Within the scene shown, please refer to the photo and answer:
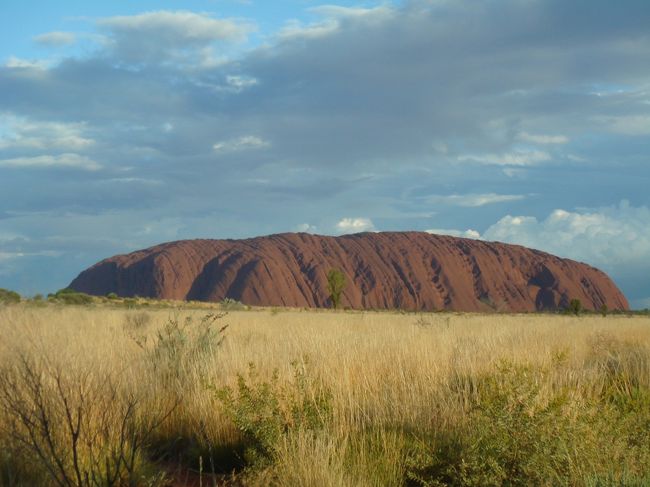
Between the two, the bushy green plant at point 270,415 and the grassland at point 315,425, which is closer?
the grassland at point 315,425

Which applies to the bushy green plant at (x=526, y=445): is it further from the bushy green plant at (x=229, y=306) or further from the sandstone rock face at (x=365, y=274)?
the sandstone rock face at (x=365, y=274)

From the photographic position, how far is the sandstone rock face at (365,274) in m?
101

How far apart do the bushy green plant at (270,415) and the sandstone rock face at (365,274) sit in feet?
294

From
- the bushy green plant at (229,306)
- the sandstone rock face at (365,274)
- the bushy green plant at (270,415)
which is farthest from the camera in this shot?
the sandstone rock face at (365,274)

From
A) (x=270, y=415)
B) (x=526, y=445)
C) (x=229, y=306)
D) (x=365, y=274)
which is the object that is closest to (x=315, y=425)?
(x=270, y=415)

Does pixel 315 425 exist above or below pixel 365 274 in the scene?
below

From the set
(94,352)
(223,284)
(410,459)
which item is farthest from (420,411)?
(223,284)

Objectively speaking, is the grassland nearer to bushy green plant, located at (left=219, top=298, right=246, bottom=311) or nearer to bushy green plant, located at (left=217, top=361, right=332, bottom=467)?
bushy green plant, located at (left=217, top=361, right=332, bottom=467)

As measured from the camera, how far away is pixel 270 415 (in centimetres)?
622

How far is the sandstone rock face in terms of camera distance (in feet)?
332

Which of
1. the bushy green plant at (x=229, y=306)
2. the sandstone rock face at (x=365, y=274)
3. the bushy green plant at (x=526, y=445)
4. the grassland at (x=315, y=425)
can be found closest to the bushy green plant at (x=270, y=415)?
the grassland at (x=315, y=425)

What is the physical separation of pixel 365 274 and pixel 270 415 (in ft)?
345

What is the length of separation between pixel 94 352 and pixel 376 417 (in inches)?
195

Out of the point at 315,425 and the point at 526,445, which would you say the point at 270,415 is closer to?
the point at 315,425
